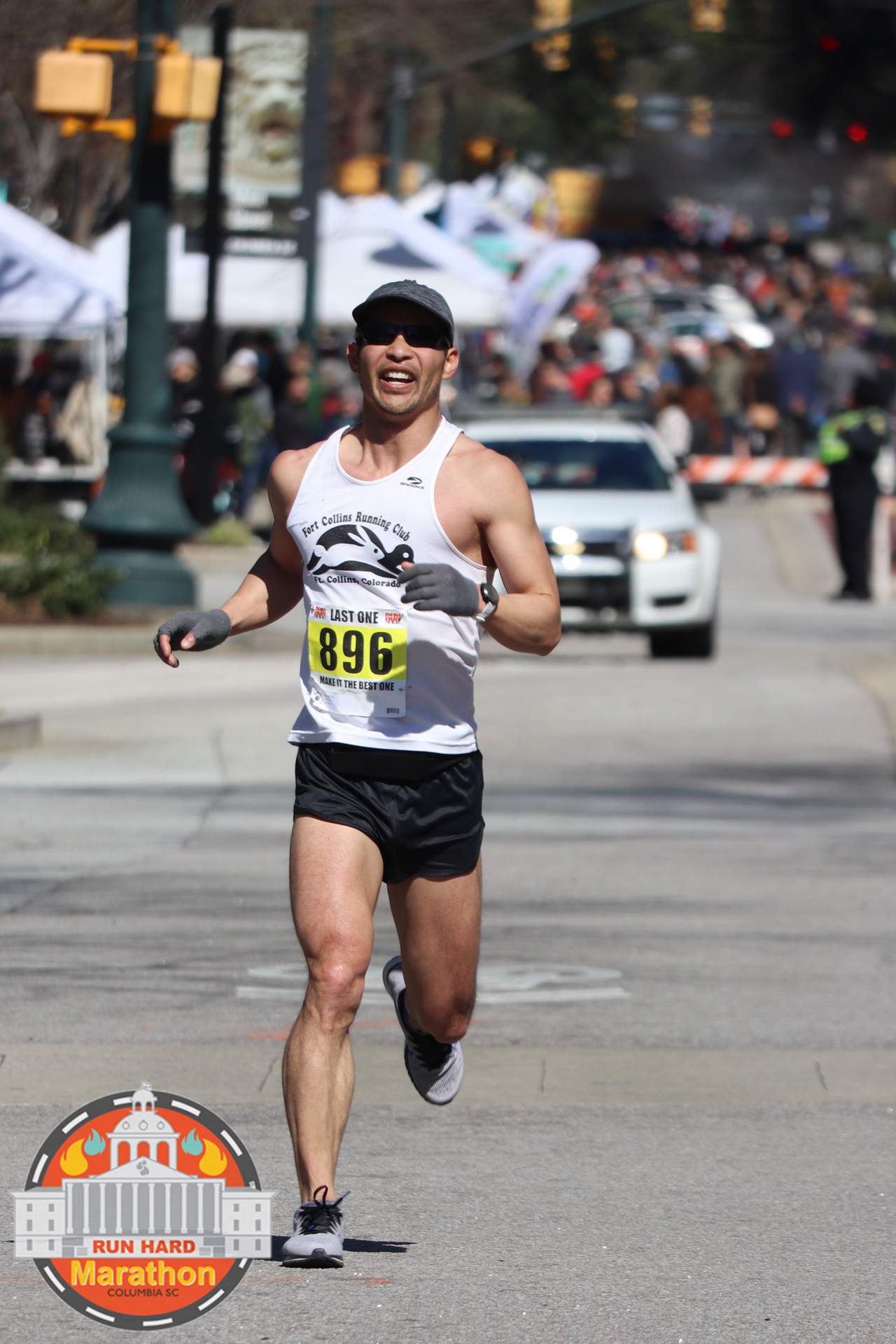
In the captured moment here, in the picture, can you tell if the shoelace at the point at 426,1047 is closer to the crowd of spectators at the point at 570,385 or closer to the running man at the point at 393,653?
the running man at the point at 393,653

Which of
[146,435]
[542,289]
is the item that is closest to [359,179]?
[542,289]

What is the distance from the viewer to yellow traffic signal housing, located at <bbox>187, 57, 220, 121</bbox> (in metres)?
17.9


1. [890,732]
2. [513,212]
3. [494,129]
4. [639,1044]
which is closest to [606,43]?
[494,129]

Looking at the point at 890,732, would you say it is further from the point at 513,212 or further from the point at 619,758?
the point at 513,212

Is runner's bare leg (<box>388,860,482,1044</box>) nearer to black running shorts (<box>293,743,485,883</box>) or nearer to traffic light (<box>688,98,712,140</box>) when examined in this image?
black running shorts (<box>293,743,485,883</box>)

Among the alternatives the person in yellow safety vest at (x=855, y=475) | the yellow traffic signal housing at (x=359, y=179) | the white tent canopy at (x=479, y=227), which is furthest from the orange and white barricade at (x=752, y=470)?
the person in yellow safety vest at (x=855, y=475)

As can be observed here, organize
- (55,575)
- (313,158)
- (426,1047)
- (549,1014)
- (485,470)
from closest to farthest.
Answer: (485,470)
(426,1047)
(549,1014)
(55,575)
(313,158)

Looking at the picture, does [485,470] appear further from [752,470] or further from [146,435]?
[752,470]

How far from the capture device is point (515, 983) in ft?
27.6

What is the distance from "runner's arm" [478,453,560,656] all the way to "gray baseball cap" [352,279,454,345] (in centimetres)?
31

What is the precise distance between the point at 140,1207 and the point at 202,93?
14.3 m

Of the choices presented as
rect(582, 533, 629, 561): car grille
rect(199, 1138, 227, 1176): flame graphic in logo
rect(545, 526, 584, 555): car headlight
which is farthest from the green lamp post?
rect(199, 1138, 227, 1176): flame graphic in logo

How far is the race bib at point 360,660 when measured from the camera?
215 inches

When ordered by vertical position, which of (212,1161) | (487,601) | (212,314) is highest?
(487,601)
